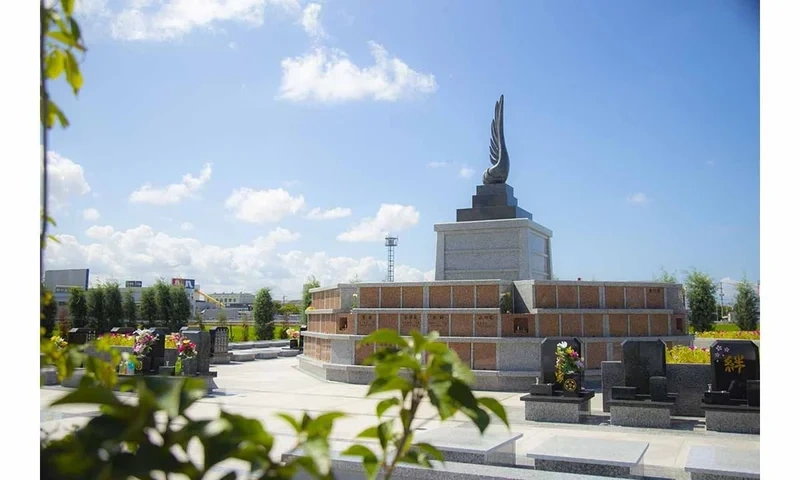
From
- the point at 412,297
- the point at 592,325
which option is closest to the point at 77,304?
the point at 412,297

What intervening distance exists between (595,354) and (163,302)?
33.8ft

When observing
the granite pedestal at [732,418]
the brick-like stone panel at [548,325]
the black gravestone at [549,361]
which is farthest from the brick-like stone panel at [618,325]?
the granite pedestal at [732,418]

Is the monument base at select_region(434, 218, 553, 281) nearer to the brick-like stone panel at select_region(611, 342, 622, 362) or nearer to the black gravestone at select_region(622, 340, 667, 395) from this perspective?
the brick-like stone panel at select_region(611, 342, 622, 362)

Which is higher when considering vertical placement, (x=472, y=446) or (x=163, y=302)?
(x=163, y=302)

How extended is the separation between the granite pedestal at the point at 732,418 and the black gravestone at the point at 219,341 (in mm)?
12236

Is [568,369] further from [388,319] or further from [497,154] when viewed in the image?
[497,154]

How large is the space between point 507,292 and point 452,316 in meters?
0.95

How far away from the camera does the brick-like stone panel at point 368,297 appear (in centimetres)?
1134

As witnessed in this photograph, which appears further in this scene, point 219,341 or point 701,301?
point 219,341

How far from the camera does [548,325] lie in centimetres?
1041

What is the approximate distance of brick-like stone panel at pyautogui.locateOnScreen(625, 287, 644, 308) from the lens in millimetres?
11188

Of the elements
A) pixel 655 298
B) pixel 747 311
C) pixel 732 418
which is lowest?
pixel 732 418
